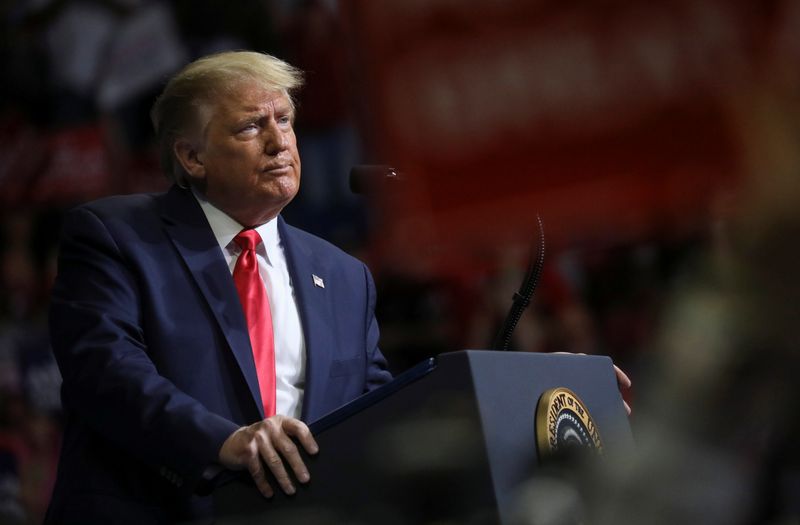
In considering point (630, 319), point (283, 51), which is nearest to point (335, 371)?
point (630, 319)

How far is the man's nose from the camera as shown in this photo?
1778mm

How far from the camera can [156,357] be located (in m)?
1.58

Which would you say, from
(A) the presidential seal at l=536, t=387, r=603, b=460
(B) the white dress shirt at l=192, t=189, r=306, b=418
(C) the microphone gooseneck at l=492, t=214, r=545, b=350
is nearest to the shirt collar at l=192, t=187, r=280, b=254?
(B) the white dress shirt at l=192, t=189, r=306, b=418

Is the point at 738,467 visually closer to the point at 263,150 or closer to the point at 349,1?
the point at 349,1

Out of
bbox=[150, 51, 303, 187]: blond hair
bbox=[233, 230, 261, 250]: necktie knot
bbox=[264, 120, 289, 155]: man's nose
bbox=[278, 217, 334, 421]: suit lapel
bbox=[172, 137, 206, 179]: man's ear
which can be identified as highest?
bbox=[150, 51, 303, 187]: blond hair

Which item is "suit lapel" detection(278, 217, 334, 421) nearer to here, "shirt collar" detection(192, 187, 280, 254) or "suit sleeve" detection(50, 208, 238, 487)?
"shirt collar" detection(192, 187, 280, 254)

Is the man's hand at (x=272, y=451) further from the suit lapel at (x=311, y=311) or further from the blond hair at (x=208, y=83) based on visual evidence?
the blond hair at (x=208, y=83)

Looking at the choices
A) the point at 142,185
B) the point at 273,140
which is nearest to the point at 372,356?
the point at 273,140

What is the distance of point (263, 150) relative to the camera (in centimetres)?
178

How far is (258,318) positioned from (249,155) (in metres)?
0.28

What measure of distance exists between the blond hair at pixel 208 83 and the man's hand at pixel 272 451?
65cm

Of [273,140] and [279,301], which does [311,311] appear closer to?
[279,301]

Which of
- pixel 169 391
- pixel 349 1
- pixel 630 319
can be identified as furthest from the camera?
pixel 630 319

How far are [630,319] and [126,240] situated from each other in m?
2.27
